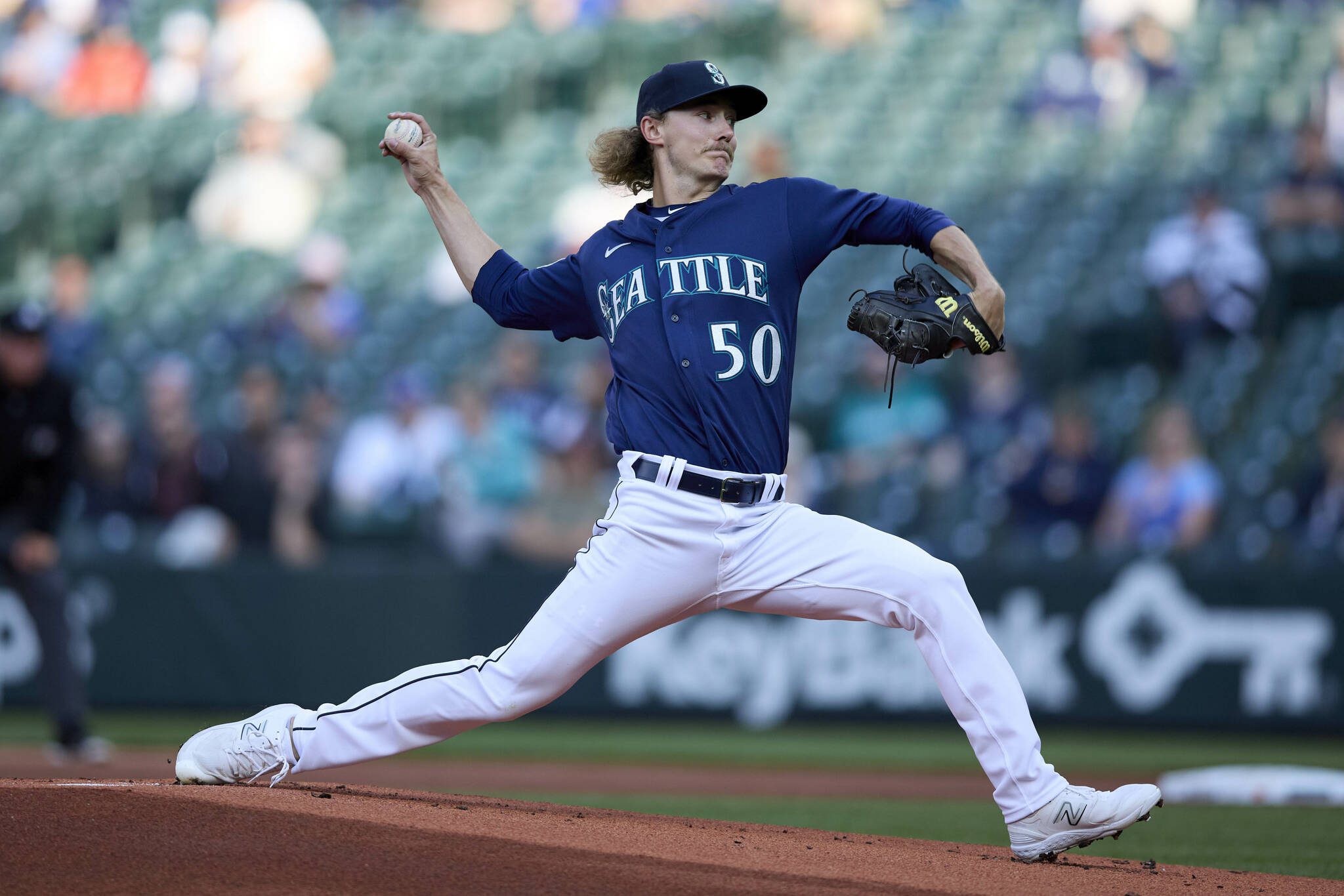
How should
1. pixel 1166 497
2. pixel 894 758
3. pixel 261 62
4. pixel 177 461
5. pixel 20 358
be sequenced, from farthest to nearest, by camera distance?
pixel 261 62 < pixel 177 461 < pixel 1166 497 < pixel 894 758 < pixel 20 358

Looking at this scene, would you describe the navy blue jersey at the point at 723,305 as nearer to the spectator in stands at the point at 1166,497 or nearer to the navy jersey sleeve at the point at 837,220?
the navy jersey sleeve at the point at 837,220

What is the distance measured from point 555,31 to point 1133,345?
8327 mm

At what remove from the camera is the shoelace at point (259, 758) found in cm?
420

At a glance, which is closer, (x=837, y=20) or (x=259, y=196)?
(x=259, y=196)

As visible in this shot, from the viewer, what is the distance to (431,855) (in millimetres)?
3592

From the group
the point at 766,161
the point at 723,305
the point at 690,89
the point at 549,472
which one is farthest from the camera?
the point at 766,161

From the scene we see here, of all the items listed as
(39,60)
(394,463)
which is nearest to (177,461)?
(394,463)

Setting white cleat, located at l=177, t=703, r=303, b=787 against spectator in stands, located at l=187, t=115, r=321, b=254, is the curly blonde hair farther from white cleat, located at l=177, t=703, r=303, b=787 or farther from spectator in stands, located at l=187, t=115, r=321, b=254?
spectator in stands, located at l=187, t=115, r=321, b=254

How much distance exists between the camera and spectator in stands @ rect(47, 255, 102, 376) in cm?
1274

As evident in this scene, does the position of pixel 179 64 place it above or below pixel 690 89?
above

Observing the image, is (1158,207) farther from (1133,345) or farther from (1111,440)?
(1111,440)

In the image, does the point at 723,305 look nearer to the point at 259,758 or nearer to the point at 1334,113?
the point at 259,758

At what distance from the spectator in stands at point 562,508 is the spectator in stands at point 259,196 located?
6.11m

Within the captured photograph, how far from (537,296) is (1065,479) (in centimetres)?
569
